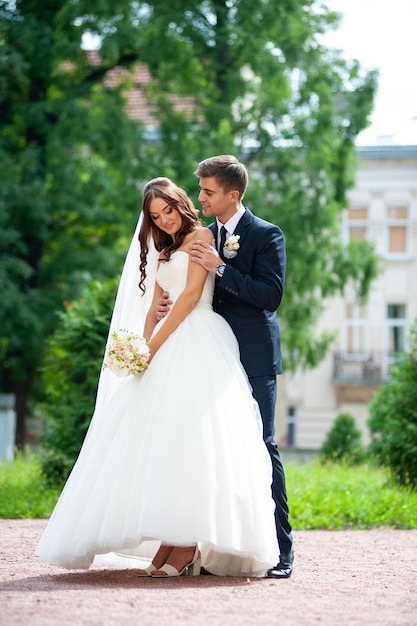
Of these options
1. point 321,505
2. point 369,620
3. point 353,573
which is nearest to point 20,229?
point 321,505

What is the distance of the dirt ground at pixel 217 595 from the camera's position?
4.77 metres

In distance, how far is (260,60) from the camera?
816 inches

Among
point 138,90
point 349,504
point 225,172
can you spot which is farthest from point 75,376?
point 138,90

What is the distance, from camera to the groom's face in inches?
257

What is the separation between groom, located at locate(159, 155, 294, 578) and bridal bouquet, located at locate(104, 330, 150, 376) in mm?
576

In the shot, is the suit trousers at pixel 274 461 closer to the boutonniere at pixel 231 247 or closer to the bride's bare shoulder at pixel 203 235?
the boutonniere at pixel 231 247

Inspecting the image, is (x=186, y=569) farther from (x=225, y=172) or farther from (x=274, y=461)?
(x=225, y=172)

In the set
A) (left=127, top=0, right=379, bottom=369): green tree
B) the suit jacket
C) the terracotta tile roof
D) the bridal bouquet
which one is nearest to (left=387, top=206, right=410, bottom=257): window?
the terracotta tile roof

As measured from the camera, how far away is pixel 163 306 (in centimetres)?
664

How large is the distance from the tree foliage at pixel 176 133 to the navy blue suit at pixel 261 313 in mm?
13036

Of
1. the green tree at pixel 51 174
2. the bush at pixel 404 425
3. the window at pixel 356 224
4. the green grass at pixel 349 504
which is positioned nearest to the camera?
the green grass at pixel 349 504

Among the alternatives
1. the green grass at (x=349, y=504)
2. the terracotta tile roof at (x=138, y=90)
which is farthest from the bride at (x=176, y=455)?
the terracotta tile roof at (x=138, y=90)

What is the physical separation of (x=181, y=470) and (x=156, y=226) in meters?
1.56

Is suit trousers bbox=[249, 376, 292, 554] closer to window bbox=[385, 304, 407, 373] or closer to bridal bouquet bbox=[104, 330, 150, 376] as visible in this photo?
bridal bouquet bbox=[104, 330, 150, 376]
